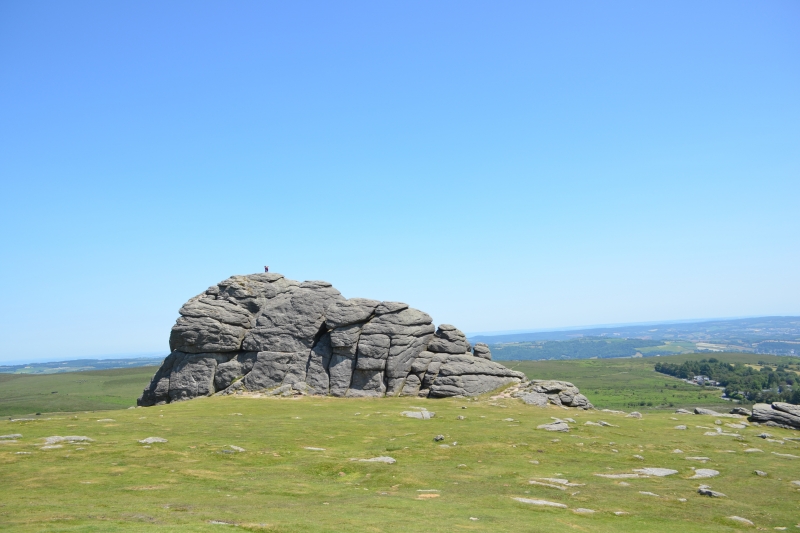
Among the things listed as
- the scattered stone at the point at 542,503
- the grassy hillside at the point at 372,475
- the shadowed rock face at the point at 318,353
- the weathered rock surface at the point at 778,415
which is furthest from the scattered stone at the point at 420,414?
the weathered rock surface at the point at 778,415

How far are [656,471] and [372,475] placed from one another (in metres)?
23.1

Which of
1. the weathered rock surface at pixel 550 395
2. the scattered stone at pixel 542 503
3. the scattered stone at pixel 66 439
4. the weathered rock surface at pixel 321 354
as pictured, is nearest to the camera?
the scattered stone at pixel 542 503

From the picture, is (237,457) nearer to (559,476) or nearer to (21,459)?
(21,459)

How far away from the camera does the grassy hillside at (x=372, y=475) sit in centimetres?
2672

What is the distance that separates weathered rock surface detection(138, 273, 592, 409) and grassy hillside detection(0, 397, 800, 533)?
18515 mm

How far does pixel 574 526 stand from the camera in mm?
27609

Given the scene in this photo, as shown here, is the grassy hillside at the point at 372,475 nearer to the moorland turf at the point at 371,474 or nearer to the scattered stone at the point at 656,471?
the moorland turf at the point at 371,474

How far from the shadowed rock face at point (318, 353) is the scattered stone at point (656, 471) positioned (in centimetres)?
3846

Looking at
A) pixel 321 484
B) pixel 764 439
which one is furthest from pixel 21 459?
pixel 764 439

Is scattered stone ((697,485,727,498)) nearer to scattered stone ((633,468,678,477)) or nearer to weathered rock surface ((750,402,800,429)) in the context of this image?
scattered stone ((633,468,678,477))

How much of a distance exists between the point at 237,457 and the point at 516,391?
48815 mm

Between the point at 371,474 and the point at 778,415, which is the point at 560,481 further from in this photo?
the point at 778,415

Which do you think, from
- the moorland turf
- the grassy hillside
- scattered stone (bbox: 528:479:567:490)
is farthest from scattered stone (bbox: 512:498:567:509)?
scattered stone (bbox: 528:479:567:490)

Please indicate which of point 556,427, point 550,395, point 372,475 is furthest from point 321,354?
point 372,475
